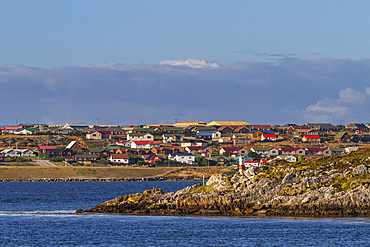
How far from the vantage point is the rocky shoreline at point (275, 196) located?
244 ft

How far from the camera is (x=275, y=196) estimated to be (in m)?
78.2

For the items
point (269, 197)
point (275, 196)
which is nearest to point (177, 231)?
point (269, 197)

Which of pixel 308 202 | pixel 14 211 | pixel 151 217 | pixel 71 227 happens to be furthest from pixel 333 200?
pixel 14 211

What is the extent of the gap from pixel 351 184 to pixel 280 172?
1112 cm

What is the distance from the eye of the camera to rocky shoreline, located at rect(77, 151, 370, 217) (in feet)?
244

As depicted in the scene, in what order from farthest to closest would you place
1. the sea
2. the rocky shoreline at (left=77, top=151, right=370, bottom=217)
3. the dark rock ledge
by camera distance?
the rocky shoreline at (left=77, top=151, right=370, bottom=217), the dark rock ledge, the sea

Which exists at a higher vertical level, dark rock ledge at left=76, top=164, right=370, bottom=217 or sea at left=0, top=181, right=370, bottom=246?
dark rock ledge at left=76, top=164, right=370, bottom=217

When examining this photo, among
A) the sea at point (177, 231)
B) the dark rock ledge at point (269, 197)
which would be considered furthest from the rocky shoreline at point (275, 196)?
the sea at point (177, 231)

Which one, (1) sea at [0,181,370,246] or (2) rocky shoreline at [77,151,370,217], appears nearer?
(1) sea at [0,181,370,246]

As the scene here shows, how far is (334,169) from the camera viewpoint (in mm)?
83562

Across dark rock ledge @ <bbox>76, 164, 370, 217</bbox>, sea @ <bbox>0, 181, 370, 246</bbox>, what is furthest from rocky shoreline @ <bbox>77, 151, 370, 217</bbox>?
sea @ <bbox>0, 181, 370, 246</bbox>

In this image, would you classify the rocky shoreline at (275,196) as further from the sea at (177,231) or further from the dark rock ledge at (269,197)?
the sea at (177,231)

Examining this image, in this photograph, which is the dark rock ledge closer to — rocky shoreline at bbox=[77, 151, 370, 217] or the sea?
rocky shoreline at bbox=[77, 151, 370, 217]

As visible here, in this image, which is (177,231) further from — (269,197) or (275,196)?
(275,196)
